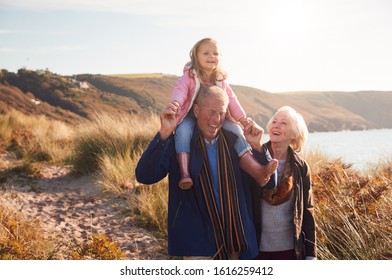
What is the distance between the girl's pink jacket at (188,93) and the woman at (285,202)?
0.25 m

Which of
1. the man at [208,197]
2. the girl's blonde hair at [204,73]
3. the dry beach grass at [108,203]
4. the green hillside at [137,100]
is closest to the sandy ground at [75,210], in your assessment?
the dry beach grass at [108,203]

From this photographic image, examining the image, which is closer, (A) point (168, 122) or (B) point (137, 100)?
(A) point (168, 122)

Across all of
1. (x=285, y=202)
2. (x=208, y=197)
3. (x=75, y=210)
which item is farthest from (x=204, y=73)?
(x=75, y=210)

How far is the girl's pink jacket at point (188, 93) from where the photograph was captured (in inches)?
113

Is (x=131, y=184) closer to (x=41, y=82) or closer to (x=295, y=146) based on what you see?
(x=295, y=146)

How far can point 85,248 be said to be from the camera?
3596 mm

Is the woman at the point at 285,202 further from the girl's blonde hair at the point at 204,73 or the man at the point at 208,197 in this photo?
the girl's blonde hair at the point at 204,73

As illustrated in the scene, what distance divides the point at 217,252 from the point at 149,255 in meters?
2.13

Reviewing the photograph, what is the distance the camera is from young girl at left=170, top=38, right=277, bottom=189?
2684 mm

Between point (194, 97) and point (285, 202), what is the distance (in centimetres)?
85

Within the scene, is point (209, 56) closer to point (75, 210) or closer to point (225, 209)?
point (225, 209)

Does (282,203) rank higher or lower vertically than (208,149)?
lower

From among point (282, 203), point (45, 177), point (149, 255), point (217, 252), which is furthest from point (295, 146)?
point (45, 177)

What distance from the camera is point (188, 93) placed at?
2959 millimetres
